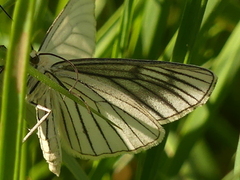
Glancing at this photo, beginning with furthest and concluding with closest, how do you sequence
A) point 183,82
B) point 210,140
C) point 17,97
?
1. point 210,140
2. point 183,82
3. point 17,97

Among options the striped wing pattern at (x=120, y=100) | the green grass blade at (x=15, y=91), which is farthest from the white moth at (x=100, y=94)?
the green grass blade at (x=15, y=91)

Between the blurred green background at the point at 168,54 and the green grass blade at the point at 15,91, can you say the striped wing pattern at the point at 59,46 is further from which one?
the green grass blade at the point at 15,91

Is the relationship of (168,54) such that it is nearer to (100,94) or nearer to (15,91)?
(100,94)

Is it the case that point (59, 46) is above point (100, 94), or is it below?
above

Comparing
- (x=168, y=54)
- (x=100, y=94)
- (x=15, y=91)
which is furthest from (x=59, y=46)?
(x=15, y=91)

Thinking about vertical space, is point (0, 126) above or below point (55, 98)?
above

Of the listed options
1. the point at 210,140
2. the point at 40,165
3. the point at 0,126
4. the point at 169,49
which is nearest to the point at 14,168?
the point at 0,126

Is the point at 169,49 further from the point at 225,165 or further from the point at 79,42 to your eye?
the point at 225,165

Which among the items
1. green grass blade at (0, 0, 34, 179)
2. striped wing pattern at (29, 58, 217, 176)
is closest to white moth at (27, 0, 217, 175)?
striped wing pattern at (29, 58, 217, 176)

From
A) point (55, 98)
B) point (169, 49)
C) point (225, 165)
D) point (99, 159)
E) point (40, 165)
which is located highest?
point (169, 49)
